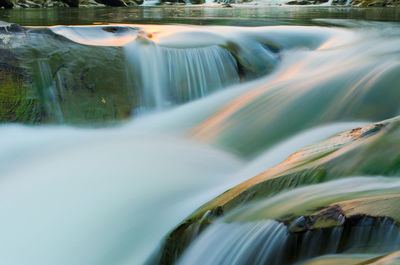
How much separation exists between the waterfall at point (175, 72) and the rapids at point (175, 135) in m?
0.02

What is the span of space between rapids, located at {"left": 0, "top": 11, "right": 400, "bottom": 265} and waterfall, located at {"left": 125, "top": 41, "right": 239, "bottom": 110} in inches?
0.7

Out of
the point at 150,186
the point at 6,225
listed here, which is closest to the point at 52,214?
the point at 6,225

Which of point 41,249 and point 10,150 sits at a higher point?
point 10,150

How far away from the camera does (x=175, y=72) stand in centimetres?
593

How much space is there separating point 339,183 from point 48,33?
4869 mm

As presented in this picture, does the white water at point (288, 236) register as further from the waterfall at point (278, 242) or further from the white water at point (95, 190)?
the white water at point (95, 190)

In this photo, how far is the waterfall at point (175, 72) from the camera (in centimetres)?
573

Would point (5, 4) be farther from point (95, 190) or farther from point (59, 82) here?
point (95, 190)

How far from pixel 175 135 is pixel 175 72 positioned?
1252 millimetres

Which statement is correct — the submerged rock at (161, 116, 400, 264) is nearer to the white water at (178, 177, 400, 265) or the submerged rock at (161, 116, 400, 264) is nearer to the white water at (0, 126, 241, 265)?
the white water at (178, 177, 400, 265)

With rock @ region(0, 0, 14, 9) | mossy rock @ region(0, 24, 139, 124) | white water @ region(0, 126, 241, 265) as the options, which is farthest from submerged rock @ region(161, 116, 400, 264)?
rock @ region(0, 0, 14, 9)

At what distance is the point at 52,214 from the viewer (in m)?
3.50

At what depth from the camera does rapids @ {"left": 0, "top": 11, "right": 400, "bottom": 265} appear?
2.40 m

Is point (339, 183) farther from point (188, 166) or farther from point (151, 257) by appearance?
point (188, 166)
